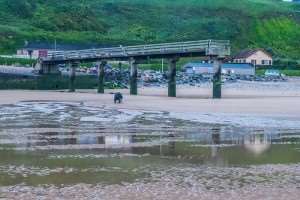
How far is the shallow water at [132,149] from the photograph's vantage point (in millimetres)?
17656

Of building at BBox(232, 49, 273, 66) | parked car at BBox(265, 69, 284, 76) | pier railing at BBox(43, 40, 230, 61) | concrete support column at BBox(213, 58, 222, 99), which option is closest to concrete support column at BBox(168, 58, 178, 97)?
pier railing at BBox(43, 40, 230, 61)

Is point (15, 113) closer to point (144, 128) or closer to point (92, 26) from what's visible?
point (144, 128)

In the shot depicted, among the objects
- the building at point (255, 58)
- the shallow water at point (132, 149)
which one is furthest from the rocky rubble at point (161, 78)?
the shallow water at point (132, 149)

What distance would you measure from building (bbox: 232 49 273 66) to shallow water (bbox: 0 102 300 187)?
82.1 metres

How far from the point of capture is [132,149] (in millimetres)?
22922

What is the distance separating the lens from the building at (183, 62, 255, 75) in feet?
342

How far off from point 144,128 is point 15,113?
33.7 feet

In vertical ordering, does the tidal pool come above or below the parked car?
below

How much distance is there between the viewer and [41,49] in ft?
329

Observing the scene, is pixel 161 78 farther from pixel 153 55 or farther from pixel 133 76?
pixel 153 55

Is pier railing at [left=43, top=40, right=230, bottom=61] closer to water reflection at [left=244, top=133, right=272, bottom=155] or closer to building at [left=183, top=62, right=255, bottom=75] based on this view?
water reflection at [left=244, top=133, right=272, bottom=155]

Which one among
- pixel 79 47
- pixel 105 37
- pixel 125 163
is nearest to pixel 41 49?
pixel 79 47

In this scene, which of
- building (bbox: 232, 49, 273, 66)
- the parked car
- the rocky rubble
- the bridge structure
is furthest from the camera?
building (bbox: 232, 49, 273, 66)

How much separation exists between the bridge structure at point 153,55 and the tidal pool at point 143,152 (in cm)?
1585
